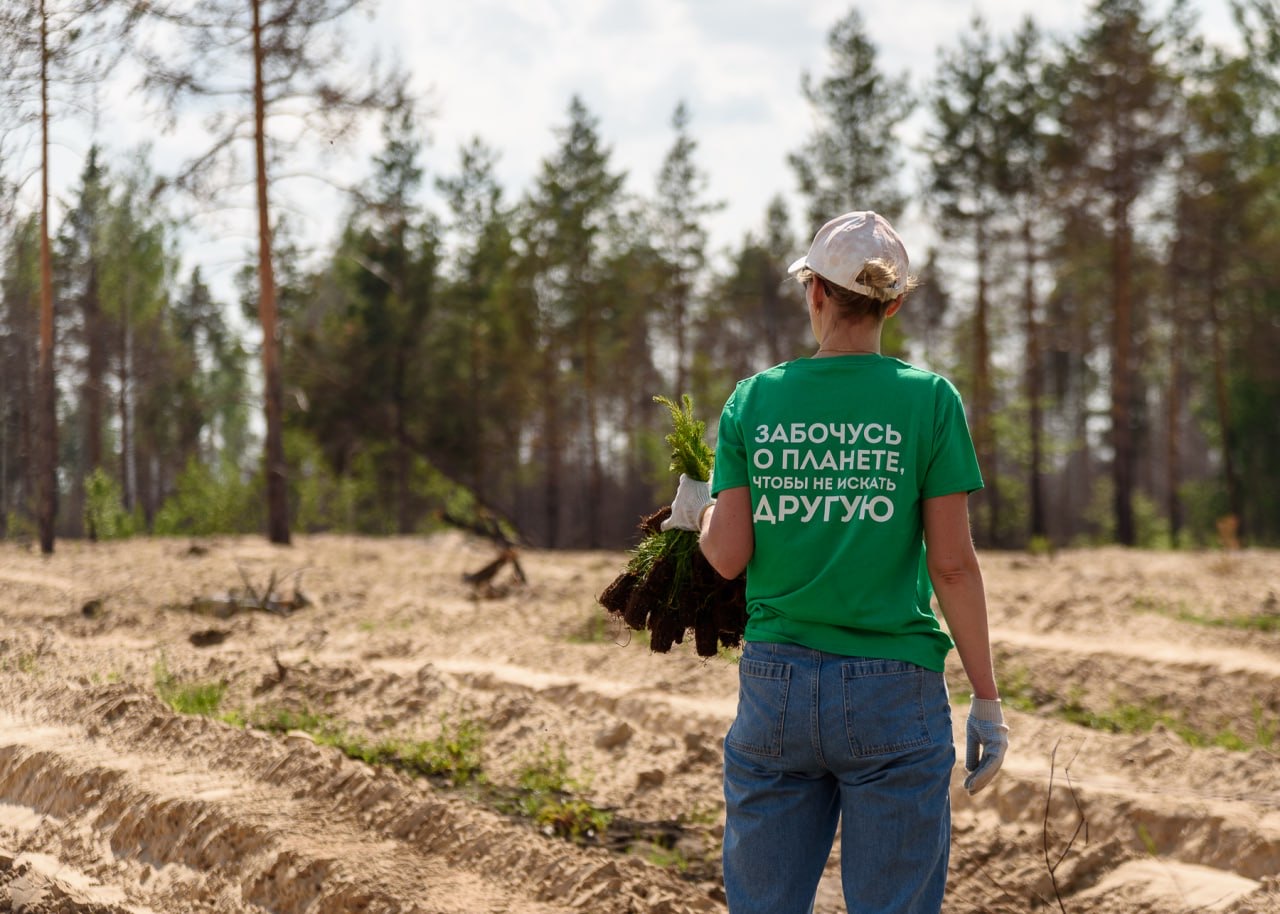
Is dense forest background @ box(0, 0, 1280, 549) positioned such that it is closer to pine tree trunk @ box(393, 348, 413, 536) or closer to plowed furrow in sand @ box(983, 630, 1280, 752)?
pine tree trunk @ box(393, 348, 413, 536)

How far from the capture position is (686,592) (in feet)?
10.0

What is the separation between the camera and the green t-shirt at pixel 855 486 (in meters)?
2.40

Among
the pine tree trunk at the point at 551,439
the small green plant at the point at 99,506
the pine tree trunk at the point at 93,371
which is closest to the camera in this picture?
the small green plant at the point at 99,506

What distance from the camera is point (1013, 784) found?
5.95 meters

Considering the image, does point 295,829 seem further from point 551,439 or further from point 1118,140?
point 551,439

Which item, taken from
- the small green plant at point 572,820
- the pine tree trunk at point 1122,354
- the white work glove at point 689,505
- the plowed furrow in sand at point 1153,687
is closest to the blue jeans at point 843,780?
the white work glove at point 689,505

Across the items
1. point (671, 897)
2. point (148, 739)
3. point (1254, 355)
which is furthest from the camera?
point (1254, 355)

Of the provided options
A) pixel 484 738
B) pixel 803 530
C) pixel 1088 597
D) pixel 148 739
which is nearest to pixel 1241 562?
pixel 1088 597

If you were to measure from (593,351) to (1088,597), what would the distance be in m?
22.9

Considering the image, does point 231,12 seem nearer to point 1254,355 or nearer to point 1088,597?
point 1088,597

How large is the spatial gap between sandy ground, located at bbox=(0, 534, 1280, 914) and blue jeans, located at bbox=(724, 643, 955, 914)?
2007 mm

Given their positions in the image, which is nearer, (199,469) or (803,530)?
(803,530)

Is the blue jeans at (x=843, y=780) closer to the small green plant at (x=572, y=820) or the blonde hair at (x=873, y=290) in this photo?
the blonde hair at (x=873, y=290)

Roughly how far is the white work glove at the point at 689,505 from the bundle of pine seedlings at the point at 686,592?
6cm
